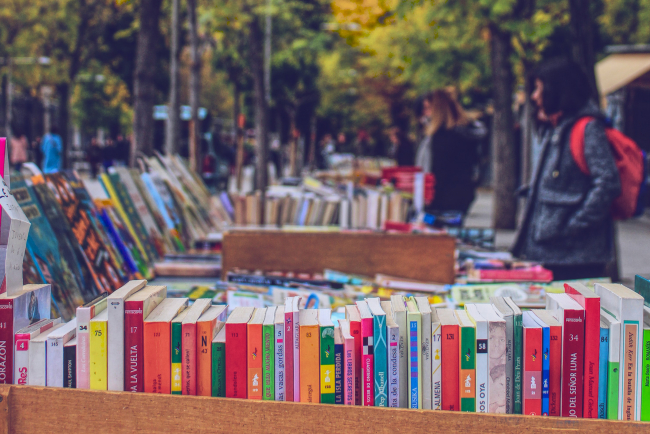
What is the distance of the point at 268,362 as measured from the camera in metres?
1.79

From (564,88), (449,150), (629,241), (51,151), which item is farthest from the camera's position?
(51,151)

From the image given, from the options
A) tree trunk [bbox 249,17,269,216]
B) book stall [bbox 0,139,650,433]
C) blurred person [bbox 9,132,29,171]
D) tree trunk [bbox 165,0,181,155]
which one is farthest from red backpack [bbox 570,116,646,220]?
blurred person [bbox 9,132,29,171]

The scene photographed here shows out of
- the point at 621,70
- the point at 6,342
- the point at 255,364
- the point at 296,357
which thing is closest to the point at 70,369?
the point at 6,342

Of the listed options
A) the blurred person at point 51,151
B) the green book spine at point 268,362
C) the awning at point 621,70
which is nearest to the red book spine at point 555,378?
the green book spine at point 268,362

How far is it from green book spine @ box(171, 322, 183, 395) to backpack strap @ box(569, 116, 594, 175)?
296 cm

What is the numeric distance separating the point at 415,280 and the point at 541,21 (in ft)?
26.7

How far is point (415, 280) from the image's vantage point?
12.5 ft

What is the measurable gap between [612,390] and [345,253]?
225 centimetres

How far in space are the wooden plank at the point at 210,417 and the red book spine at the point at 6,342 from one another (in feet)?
0.23

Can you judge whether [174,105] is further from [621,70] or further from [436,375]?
[436,375]

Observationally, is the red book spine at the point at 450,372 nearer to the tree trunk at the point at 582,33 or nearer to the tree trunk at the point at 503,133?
the tree trunk at the point at 582,33

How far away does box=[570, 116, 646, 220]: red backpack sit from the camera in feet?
12.8

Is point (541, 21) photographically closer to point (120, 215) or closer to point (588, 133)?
point (588, 133)

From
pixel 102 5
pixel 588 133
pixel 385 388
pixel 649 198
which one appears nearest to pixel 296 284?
pixel 385 388
